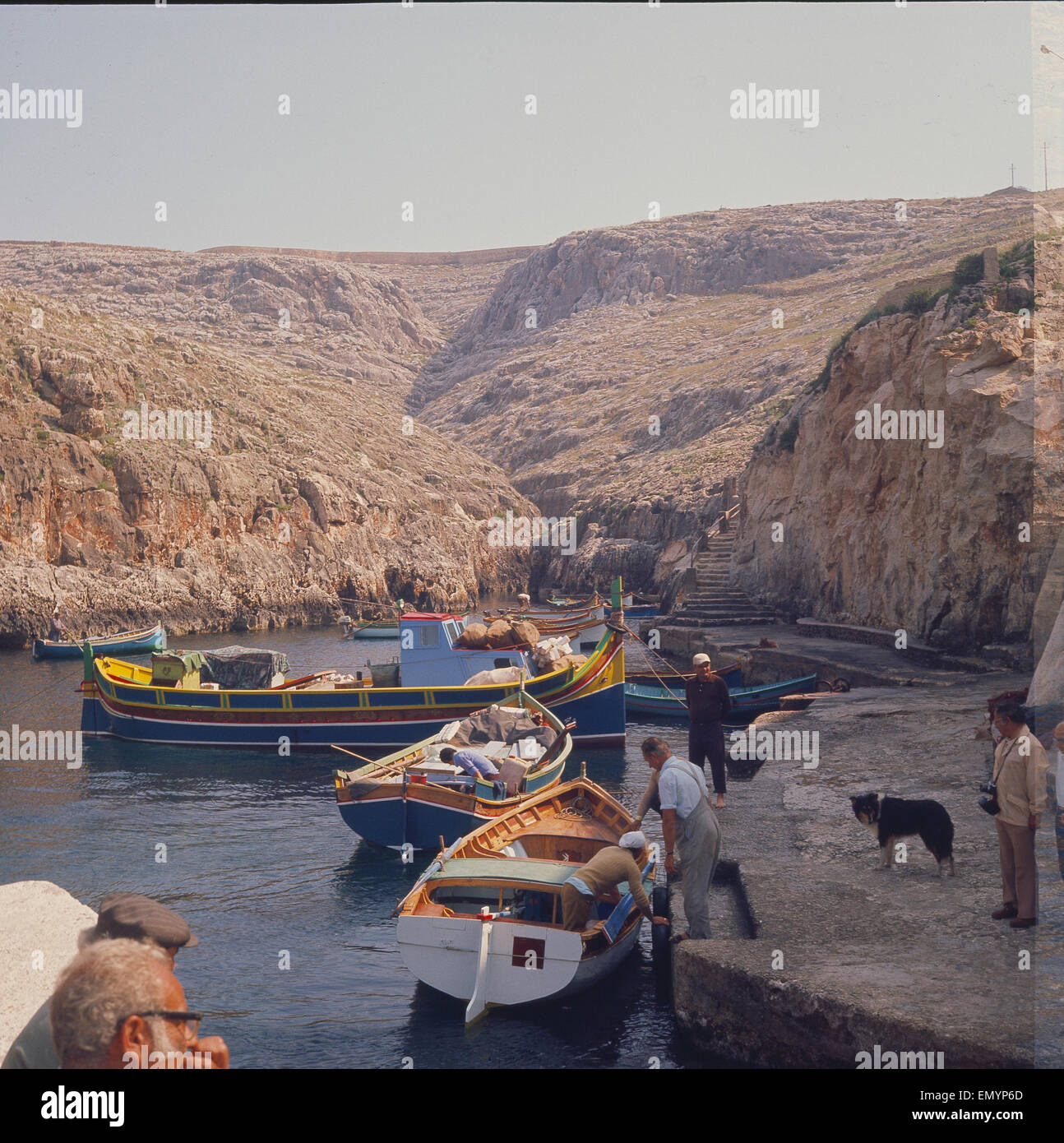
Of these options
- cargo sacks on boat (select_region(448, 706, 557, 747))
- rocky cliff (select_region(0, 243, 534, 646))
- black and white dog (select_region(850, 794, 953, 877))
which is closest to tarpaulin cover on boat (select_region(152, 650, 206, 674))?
cargo sacks on boat (select_region(448, 706, 557, 747))

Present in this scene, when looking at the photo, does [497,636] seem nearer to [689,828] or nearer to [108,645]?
[689,828]

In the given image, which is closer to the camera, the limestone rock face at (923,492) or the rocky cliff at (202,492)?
the limestone rock face at (923,492)

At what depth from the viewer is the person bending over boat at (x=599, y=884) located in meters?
10.3

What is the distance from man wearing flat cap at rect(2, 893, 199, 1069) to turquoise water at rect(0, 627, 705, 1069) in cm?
626

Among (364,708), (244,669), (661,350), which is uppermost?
(661,350)

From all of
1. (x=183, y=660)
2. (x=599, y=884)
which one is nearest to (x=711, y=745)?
(x=599, y=884)

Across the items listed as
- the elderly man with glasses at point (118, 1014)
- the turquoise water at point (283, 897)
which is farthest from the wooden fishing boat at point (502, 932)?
the elderly man with glasses at point (118, 1014)

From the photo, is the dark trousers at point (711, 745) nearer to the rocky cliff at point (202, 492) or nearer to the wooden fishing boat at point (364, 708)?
the wooden fishing boat at point (364, 708)

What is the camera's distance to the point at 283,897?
1487cm

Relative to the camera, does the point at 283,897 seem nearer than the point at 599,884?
No

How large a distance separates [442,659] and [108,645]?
25.9m

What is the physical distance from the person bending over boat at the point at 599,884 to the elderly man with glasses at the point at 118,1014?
7176mm

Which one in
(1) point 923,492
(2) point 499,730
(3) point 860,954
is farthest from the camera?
(1) point 923,492
